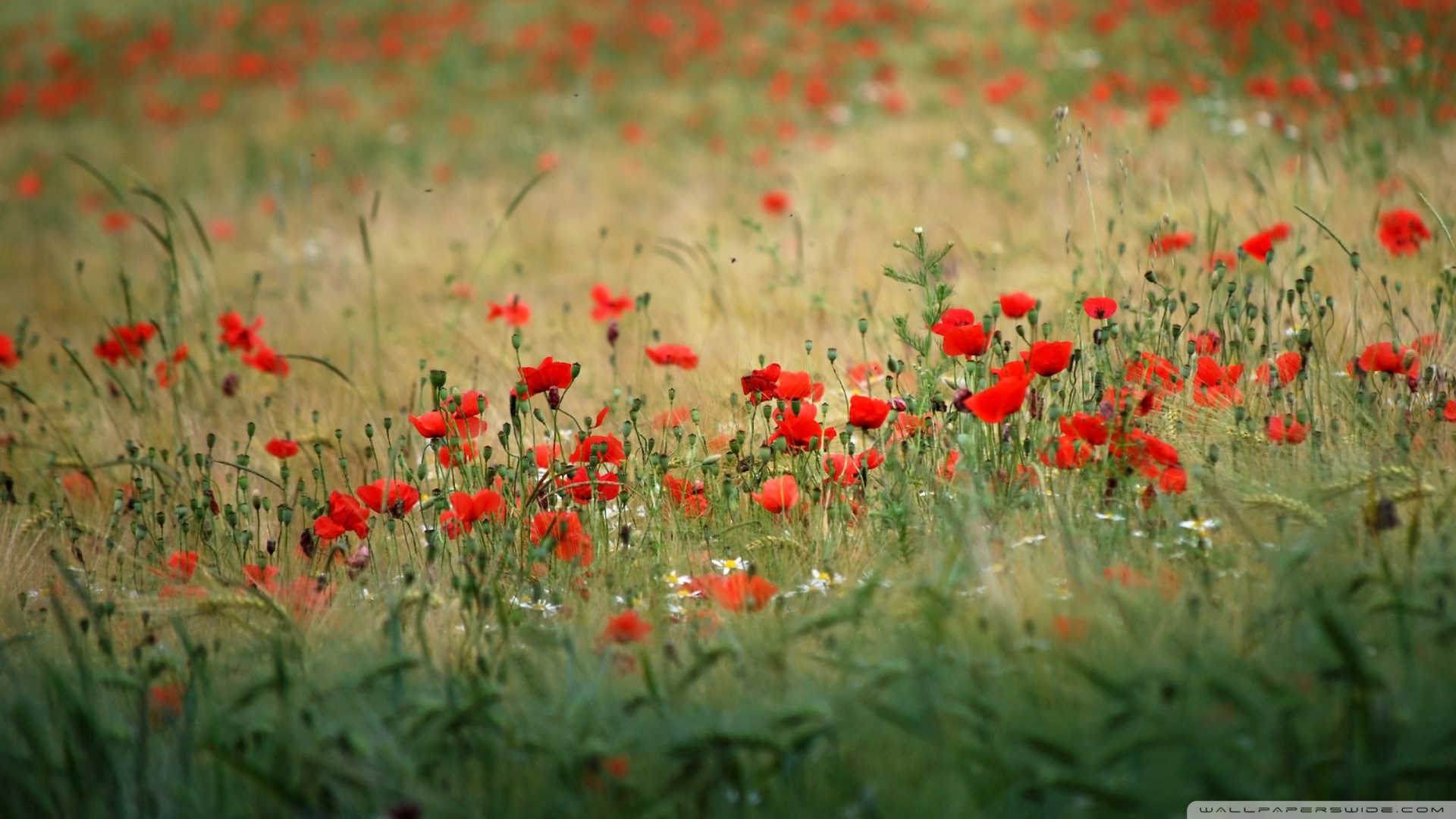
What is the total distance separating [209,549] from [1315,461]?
2.14 metres

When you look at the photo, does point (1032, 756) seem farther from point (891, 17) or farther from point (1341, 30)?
point (891, 17)

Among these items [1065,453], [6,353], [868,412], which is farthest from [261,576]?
[6,353]

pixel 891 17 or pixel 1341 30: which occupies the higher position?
pixel 891 17

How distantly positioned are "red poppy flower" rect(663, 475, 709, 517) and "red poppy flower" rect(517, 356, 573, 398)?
0.97 ft

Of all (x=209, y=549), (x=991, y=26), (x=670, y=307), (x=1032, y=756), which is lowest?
(x=1032, y=756)

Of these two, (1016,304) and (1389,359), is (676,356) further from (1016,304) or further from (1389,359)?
(1389,359)

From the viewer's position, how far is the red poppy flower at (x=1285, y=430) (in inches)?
81.7

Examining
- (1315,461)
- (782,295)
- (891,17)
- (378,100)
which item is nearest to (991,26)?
(891,17)

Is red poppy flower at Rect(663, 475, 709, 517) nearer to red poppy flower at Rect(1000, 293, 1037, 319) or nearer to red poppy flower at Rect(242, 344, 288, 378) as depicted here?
red poppy flower at Rect(1000, 293, 1037, 319)

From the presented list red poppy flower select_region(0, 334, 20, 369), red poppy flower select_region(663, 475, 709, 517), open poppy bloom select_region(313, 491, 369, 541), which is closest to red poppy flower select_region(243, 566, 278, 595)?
open poppy bloom select_region(313, 491, 369, 541)

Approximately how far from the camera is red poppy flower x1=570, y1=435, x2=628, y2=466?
7.76 ft

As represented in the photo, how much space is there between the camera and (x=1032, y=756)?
1522 millimetres

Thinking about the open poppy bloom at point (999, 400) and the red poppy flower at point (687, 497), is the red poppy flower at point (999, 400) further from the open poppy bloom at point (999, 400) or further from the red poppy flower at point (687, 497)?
the red poppy flower at point (687, 497)

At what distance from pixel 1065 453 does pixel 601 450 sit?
0.90 meters
